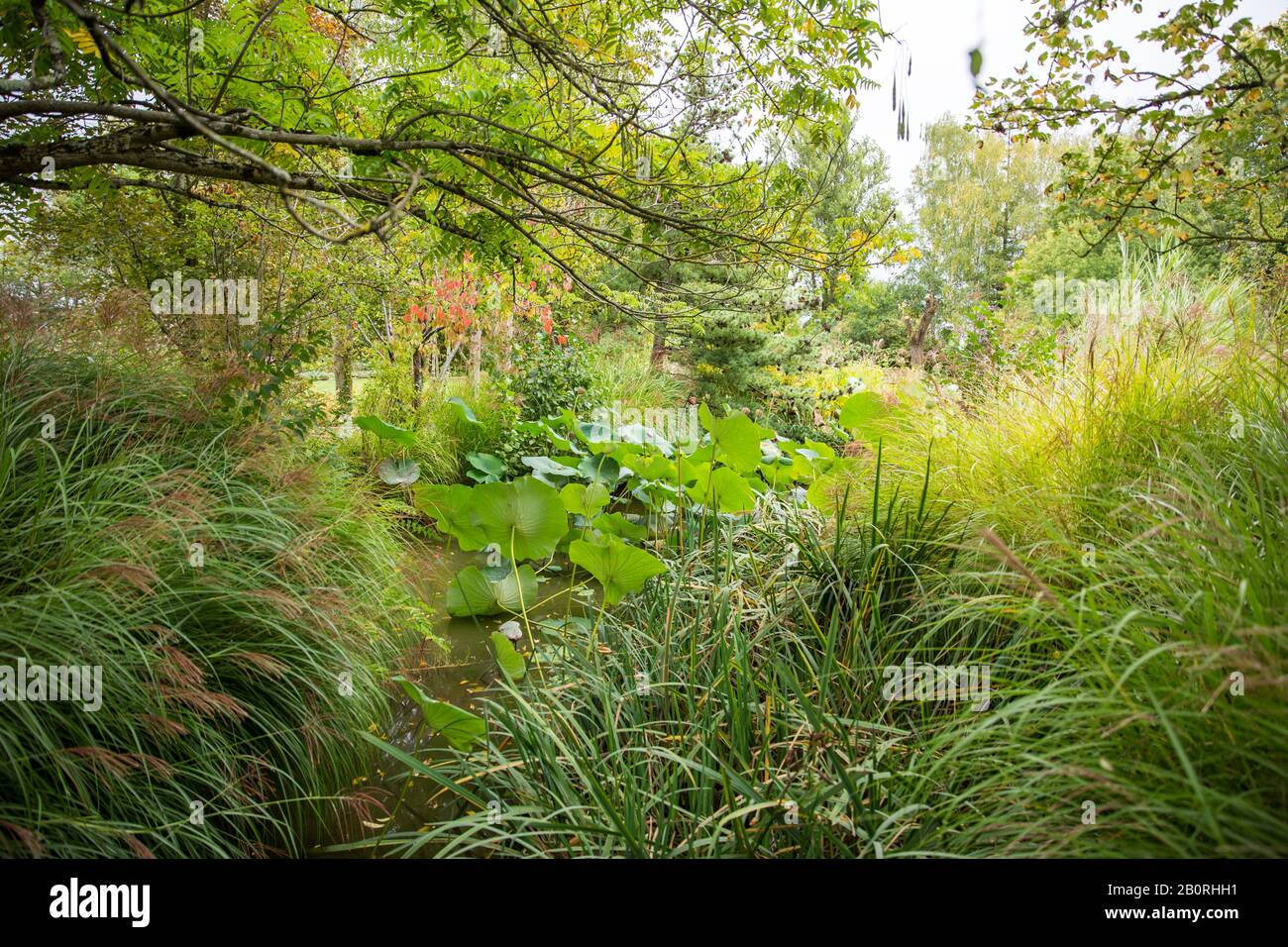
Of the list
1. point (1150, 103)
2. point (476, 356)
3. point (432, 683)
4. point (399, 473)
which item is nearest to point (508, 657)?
point (432, 683)

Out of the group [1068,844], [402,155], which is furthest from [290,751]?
[1068,844]

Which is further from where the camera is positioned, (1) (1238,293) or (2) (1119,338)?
(1) (1238,293)

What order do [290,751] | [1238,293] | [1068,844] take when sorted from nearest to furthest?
[1068,844]
[290,751]
[1238,293]

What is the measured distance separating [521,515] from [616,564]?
61cm

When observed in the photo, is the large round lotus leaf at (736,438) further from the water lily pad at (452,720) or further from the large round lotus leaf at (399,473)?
the large round lotus leaf at (399,473)

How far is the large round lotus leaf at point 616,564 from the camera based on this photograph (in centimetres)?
275

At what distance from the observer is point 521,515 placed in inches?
126

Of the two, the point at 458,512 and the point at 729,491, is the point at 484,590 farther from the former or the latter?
the point at 729,491

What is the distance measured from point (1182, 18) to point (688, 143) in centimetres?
193

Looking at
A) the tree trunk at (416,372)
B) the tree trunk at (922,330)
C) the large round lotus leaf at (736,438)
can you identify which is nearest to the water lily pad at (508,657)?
the large round lotus leaf at (736,438)

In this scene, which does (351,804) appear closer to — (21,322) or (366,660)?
(366,660)

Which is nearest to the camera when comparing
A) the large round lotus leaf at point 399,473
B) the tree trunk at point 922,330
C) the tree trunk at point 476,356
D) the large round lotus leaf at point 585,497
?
the large round lotus leaf at point 585,497

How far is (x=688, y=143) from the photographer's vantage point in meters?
2.88

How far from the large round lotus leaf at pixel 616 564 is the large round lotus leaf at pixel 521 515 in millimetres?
321
